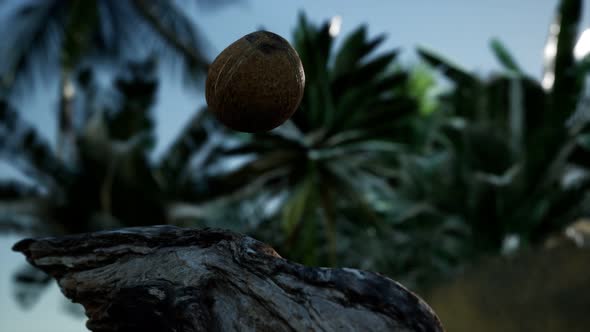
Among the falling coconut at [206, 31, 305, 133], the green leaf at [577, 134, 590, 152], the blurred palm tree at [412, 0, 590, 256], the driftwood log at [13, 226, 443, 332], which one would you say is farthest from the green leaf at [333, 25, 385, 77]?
the driftwood log at [13, 226, 443, 332]

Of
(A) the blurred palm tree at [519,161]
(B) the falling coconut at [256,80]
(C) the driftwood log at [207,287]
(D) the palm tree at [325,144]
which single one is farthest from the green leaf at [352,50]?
(C) the driftwood log at [207,287]

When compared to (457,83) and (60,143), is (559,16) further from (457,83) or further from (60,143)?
(60,143)

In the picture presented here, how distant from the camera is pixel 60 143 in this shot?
17328 millimetres

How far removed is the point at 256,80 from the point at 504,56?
17929 mm

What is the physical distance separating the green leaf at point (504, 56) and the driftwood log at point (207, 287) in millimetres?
17637

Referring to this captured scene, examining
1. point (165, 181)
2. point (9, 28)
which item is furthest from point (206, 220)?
point (9, 28)

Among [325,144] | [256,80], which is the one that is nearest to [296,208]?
[325,144]

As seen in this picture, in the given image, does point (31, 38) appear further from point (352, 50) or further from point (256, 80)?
point (256, 80)

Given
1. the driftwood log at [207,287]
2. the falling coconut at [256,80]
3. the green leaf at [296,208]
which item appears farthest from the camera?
the green leaf at [296,208]

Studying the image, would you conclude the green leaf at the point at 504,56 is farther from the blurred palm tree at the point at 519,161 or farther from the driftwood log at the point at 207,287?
the driftwood log at the point at 207,287

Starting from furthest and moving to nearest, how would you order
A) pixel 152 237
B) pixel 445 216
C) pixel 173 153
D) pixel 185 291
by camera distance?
pixel 445 216, pixel 173 153, pixel 152 237, pixel 185 291

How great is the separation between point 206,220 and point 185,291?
493 inches

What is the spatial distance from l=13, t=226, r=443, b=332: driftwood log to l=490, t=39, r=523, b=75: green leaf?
57.9 ft

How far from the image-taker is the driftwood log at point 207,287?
244 centimetres
